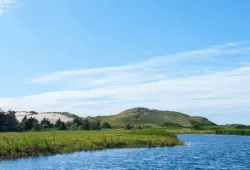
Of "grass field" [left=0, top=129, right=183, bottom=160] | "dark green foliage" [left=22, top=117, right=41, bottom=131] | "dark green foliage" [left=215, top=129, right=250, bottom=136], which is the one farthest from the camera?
"dark green foliage" [left=215, top=129, right=250, bottom=136]

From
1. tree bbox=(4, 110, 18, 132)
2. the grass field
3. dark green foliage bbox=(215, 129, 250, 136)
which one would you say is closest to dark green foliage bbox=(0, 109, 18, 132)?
tree bbox=(4, 110, 18, 132)

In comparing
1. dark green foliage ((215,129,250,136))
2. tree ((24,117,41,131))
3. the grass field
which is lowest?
the grass field

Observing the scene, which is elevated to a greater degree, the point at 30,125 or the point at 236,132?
the point at 236,132

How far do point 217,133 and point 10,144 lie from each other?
153m

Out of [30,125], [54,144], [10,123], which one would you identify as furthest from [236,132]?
[54,144]

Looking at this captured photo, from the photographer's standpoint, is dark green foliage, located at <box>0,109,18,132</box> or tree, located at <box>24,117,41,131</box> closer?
dark green foliage, located at <box>0,109,18,132</box>

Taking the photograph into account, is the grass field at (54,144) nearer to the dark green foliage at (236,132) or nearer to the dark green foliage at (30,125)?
the dark green foliage at (30,125)

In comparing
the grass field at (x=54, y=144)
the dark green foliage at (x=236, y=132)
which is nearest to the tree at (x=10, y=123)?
the grass field at (x=54, y=144)

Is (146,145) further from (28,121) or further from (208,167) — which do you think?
(28,121)

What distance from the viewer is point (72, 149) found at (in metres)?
68.1

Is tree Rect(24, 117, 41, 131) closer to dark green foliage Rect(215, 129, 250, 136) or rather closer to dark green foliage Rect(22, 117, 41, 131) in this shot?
dark green foliage Rect(22, 117, 41, 131)

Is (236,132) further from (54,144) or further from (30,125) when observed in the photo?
(54,144)

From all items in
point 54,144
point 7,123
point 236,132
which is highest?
point 236,132

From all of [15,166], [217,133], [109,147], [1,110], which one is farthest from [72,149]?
[217,133]
